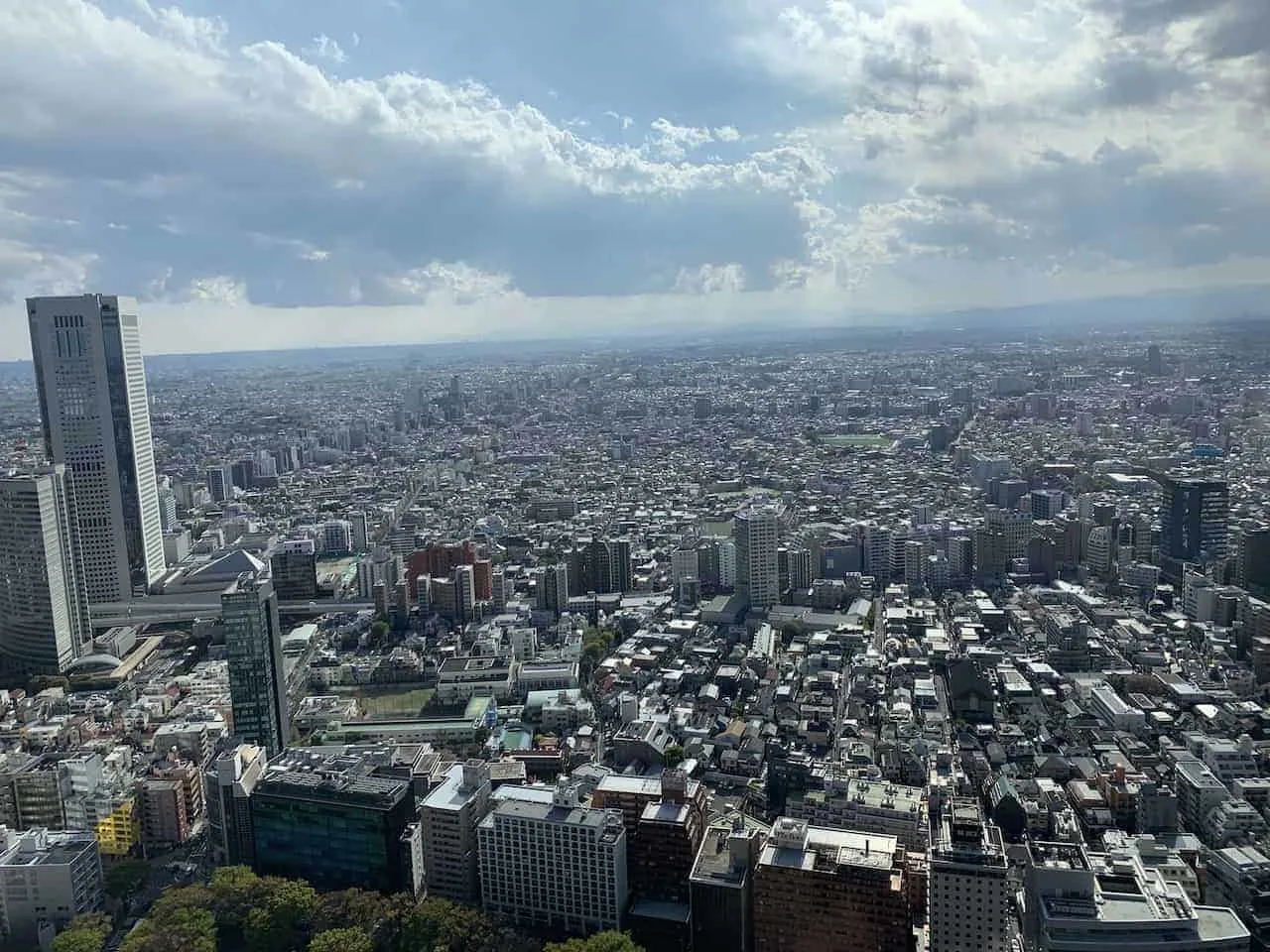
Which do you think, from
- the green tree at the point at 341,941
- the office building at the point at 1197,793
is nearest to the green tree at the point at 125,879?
the green tree at the point at 341,941

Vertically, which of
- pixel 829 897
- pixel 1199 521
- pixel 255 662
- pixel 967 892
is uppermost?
pixel 255 662

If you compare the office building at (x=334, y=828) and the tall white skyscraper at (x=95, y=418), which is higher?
the tall white skyscraper at (x=95, y=418)

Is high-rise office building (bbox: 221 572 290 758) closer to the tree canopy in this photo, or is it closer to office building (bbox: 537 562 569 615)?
the tree canopy

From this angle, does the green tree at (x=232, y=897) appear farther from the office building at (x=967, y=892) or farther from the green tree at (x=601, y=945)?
the office building at (x=967, y=892)

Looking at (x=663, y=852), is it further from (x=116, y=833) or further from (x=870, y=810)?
(x=116, y=833)

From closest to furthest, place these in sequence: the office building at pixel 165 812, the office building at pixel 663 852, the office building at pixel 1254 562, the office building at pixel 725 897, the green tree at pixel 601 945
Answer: the green tree at pixel 601 945
the office building at pixel 725 897
the office building at pixel 663 852
the office building at pixel 165 812
the office building at pixel 1254 562

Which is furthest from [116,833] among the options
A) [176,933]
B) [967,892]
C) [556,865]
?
[967,892]
